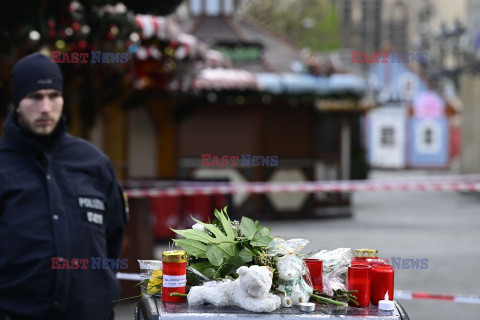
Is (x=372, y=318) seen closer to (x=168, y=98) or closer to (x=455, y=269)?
(x=455, y=269)

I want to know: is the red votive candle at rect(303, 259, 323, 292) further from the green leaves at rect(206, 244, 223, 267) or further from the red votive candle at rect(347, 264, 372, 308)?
the green leaves at rect(206, 244, 223, 267)

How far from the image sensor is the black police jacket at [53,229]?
3.41 meters

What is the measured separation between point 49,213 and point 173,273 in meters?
1.07

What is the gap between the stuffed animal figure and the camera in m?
2.61

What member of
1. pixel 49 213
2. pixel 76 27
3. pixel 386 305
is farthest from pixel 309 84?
pixel 386 305

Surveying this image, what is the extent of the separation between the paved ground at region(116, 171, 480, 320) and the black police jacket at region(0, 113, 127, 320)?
127cm

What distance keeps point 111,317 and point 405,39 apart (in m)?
69.4

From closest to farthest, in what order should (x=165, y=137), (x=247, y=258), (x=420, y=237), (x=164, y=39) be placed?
(x=247, y=258) < (x=164, y=39) < (x=420, y=237) < (x=165, y=137)

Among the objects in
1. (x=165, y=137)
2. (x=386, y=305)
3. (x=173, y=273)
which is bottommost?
(x=386, y=305)

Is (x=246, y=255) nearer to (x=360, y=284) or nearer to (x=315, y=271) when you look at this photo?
(x=315, y=271)

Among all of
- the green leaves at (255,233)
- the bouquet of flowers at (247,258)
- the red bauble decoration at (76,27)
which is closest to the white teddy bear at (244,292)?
the bouquet of flowers at (247,258)

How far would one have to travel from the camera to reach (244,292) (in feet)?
8.34

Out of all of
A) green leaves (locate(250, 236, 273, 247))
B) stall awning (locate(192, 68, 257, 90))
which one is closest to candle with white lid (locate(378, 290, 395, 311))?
green leaves (locate(250, 236, 273, 247))

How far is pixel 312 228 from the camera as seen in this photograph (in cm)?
1664
